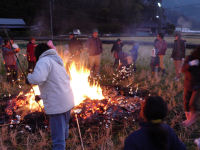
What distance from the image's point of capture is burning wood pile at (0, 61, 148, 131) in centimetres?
458

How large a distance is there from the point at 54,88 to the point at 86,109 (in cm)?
216

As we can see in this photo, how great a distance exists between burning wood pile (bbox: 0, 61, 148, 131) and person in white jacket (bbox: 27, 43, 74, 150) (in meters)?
1.14

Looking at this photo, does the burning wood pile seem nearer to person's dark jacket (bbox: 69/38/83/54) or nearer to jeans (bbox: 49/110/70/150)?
jeans (bbox: 49/110/70/150)

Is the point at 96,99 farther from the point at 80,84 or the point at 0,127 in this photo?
the point at 0,127

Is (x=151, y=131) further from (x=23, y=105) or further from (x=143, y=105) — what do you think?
(x=23, y=105)

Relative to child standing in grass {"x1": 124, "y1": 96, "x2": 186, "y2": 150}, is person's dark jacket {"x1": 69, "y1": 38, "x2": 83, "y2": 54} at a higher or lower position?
higher

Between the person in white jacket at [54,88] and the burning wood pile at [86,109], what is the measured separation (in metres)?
1.14

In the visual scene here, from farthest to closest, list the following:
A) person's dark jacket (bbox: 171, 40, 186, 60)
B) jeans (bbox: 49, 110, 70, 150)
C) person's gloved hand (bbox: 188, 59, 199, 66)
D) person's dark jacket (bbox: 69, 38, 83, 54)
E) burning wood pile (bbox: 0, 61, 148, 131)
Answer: person's dark jacket (bbox: 69, 38, 83, 54), person's dark jacket (bbox: 171, 40, 186, 60), burning wood pile (bbox: 0, 61, 148, 131), jeans (bbox: 49, 110, 70, 150), person's gloved hand (bbox: 188, 59, 199, 66)

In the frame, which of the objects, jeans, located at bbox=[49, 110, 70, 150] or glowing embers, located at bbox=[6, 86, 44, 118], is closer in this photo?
jeans, located at bbox=[49, 110, 70, 150]

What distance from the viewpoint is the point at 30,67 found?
8508 millimetres

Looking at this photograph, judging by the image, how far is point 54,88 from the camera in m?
2.90

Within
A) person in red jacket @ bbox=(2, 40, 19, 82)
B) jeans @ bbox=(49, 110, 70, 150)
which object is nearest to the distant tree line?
person in red jacket @ bbox=(2, 40, 19, 82)

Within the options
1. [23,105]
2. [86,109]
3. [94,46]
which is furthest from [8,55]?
[86,109]

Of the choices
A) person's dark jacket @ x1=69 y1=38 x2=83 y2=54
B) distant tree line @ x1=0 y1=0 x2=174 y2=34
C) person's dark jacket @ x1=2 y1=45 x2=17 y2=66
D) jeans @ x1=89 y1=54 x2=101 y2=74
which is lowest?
jeans @ x1=89 y1=54 x2=101 y2=74
